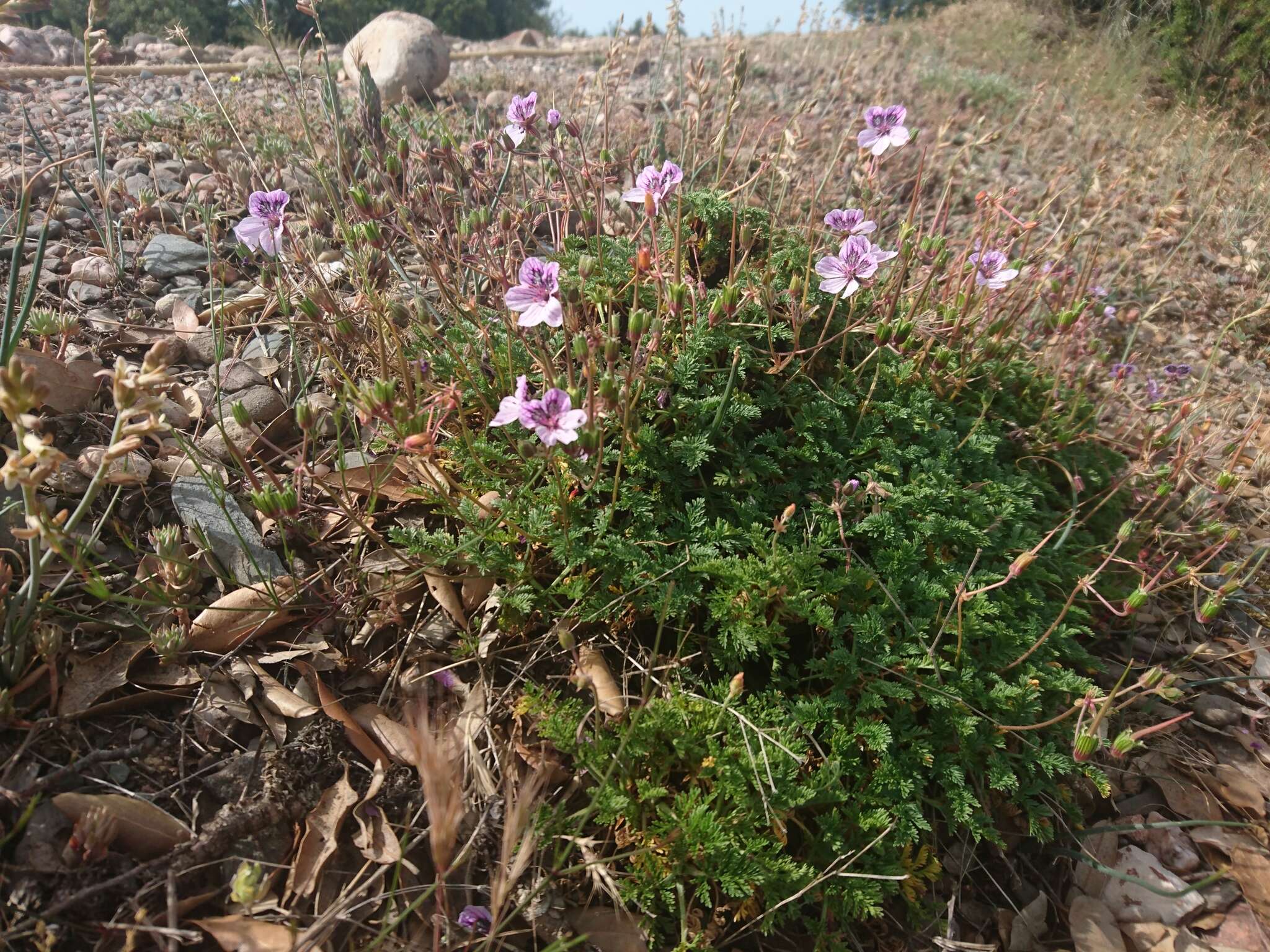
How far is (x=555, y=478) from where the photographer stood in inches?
75.3

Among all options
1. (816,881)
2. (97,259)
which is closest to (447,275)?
(97,259)

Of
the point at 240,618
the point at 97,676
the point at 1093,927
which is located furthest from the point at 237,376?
the point at 1093,927

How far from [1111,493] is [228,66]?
6370mm

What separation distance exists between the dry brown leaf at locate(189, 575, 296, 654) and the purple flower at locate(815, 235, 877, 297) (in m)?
1.66

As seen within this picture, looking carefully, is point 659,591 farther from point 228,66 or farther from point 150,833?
point 228,66

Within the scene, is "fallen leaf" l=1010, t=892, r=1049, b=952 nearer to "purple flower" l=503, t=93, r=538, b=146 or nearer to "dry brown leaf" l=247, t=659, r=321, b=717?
"dry brown leaf" l=247, t=659, r=321, b=717

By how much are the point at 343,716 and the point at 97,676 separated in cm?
54

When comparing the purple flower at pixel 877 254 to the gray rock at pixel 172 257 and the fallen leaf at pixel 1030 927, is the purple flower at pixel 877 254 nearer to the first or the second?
the fallen leaf at pixel 1030 927

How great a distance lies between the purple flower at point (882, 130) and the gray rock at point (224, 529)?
213 centimetres

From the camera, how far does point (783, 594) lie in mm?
1943

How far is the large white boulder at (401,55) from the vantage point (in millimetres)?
5379

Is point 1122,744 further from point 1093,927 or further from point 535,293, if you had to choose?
point 535,293

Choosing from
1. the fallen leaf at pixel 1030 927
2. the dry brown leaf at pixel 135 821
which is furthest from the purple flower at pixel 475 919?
the fallen leaf at pixel 1030 927

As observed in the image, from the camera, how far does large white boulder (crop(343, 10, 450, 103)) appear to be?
17.6ft
